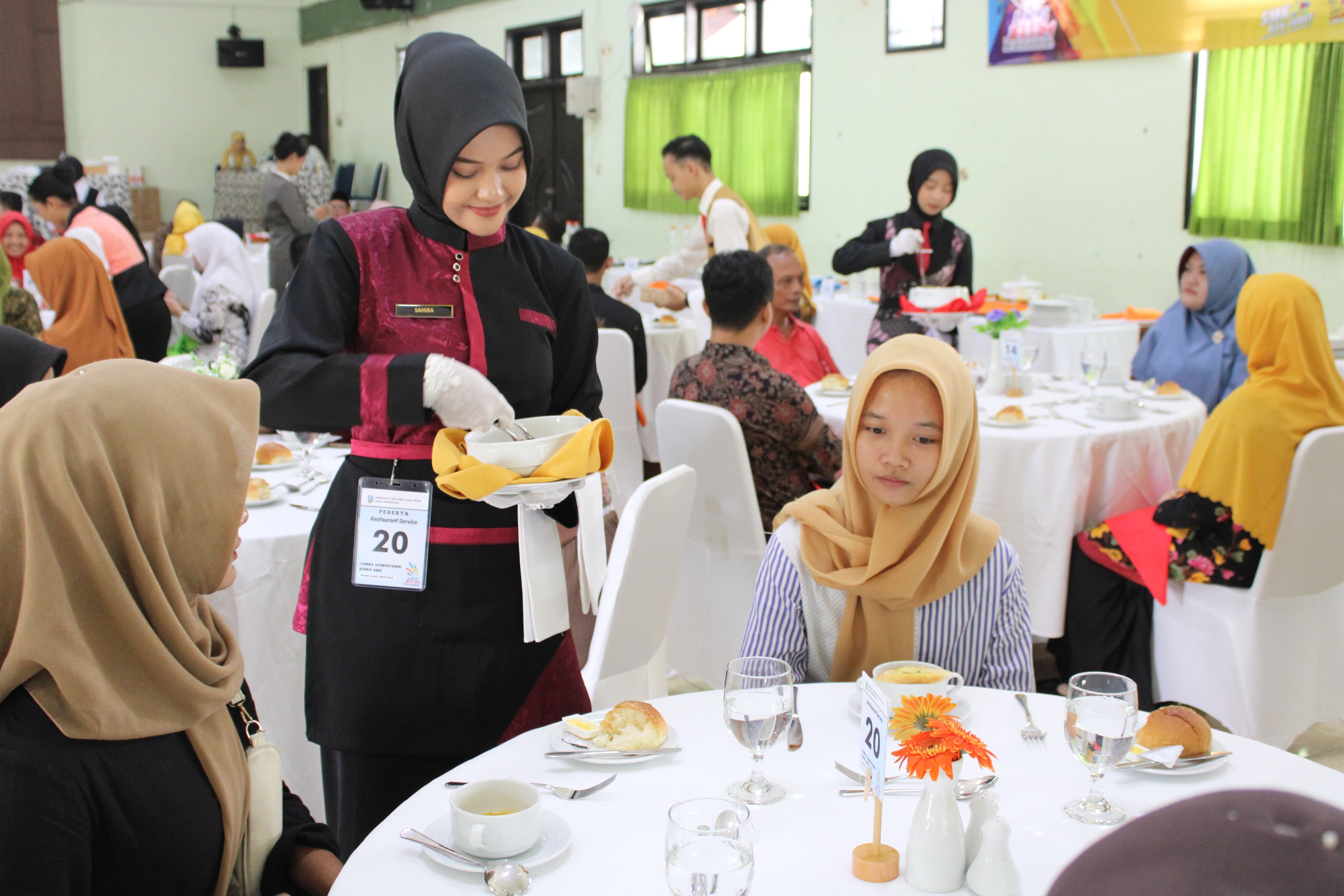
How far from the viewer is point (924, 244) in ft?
15.9

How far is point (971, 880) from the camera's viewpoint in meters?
1.05

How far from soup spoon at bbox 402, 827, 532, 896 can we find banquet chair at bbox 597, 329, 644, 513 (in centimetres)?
346

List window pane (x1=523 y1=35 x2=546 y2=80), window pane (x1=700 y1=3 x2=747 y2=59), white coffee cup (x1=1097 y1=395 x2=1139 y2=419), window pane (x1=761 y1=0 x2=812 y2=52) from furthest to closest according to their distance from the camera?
window pane (x1=523 y1=35 x2=546 y2=80)
window pane (x1=700 y1=3 x2=747 y2=59)
window pane (x1=761 y1=0 x2=812 y2=52)
white coffee cup (x1=1097 y1=395 x2=1139 y2=419)

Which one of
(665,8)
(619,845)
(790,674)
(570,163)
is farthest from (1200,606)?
(570,163)

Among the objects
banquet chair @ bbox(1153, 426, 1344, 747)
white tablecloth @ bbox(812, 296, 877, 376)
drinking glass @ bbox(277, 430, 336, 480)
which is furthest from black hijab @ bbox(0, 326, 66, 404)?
white tablecloth @ bbox(812, 296, 877, 376)

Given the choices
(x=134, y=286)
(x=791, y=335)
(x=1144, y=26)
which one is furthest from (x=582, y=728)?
(x=1144, y=26)

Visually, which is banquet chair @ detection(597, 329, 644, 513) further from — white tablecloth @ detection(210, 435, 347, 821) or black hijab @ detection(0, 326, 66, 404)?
black hijab @ detection(0, 326, 66, 404)

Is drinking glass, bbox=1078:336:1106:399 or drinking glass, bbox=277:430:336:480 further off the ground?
drinking glass, bbox=1078:336:1106:399

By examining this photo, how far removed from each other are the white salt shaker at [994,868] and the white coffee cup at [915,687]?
27 centimetres

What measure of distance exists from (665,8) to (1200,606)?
8.47 m

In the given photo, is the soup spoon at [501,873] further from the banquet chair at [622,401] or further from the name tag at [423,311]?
the banquet chair at [622,401]

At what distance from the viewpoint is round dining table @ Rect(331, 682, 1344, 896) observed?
1076 mm

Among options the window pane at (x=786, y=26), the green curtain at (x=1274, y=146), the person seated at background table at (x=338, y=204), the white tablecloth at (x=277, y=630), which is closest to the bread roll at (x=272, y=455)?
the white tablecloth at (x=277, y=630)

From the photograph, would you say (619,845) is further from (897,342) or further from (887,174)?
(887,174)
